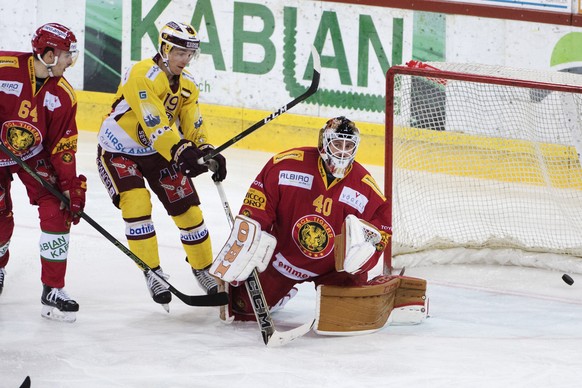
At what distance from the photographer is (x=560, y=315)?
4.57 metres

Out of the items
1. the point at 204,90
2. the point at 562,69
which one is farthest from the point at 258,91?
the point at 562,69

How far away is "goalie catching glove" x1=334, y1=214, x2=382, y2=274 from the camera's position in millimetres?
3918

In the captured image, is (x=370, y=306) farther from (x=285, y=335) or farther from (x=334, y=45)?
(x=334, y=45)

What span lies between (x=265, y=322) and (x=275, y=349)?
120 mm

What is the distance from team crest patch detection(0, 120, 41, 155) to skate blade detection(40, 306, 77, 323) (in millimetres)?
595

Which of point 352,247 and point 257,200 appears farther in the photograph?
point 257,200

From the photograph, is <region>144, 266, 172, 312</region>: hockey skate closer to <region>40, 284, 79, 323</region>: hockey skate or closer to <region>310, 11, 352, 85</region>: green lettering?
<region>40, 284, 79, 323</region>: hockey skate

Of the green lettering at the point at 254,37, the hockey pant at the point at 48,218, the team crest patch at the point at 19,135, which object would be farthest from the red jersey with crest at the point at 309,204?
the green lettering at the point at 254,37

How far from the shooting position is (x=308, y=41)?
720 cm

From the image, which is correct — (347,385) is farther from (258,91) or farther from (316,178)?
(258,91)

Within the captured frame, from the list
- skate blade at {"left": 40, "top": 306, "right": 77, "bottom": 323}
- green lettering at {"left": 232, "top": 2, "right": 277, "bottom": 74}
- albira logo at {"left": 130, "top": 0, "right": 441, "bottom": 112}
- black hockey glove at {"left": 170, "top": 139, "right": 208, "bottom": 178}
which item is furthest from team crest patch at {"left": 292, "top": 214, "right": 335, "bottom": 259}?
green lettering at {"left": 232, "top": 2, "right": 277, "bottom": 74}

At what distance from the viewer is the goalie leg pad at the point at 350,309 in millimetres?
4090

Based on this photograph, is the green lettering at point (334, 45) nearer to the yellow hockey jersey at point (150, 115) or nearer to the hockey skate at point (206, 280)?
the yellow hockey jersey at point (150, 115)

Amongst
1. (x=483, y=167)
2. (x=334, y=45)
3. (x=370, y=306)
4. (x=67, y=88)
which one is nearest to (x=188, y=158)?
(x=67, y=88)
